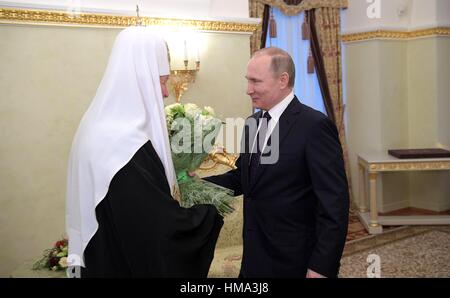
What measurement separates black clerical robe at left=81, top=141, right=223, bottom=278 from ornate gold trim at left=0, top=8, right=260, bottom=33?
10.7 feet

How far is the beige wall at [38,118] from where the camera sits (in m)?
4.56

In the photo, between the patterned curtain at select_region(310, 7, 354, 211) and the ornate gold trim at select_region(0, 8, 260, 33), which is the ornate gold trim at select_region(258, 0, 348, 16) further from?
the ornate gold trim at select_region(0, 8, 260, 33)

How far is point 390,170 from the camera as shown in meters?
6.57

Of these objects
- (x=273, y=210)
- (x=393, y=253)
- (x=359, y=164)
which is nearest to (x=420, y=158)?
(x=359, y=164)

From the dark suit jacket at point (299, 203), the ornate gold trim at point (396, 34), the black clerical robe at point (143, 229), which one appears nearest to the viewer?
the black clerical robe at point (143, 229)

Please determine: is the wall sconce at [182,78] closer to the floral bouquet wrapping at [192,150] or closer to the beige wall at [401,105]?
the floral bouquet wrapping at [192,150]

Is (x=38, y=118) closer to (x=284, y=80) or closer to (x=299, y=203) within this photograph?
(x=284, y=80)

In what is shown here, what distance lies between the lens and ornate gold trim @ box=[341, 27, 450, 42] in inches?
285

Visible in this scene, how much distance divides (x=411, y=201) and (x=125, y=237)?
22.8 ft

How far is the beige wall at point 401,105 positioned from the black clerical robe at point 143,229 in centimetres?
601

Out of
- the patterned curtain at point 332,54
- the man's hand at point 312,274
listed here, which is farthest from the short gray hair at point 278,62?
the patterned curtain at point 332,54

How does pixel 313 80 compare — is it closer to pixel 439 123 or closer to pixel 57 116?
pixel 439 123

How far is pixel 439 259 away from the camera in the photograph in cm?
529

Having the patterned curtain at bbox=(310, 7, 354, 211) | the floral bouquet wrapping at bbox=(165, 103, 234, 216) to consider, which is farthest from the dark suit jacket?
the patterned curtain at bbox=(310, 7, 354, 211)
